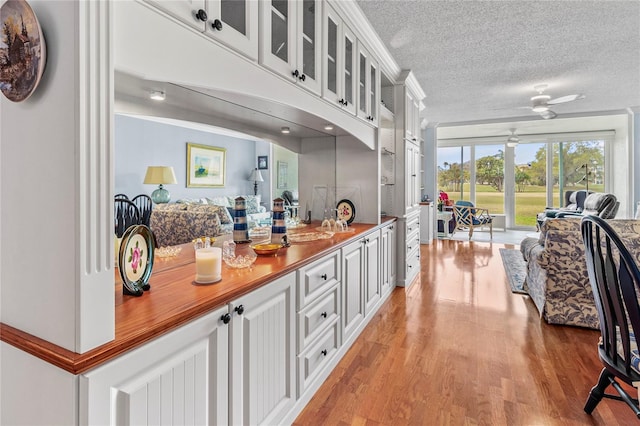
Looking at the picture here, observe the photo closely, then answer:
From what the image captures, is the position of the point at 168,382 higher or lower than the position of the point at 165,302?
lower

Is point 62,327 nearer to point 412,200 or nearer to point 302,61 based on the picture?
point 302,61

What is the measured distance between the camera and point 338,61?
2.35 meters

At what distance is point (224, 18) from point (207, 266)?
3.18ft

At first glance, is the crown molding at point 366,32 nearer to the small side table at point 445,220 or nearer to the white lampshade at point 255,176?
the white lampshade at point 255,176

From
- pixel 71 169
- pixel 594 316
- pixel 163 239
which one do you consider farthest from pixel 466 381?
pixel 71 169

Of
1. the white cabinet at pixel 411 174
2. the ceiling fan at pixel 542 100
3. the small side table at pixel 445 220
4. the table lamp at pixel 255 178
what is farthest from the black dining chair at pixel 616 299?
the small side table at pixel 445 220

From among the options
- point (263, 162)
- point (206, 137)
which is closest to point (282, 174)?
point (263, 162)

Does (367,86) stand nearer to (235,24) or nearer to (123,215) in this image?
(235,24)

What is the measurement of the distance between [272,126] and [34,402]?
166 cm

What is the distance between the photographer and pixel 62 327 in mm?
779

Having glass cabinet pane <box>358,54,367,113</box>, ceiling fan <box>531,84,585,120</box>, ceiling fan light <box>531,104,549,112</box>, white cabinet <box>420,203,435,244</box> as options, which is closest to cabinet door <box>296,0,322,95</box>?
glass cabinet pane <box>358,54,367,113</box>

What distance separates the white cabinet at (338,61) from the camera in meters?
2.16

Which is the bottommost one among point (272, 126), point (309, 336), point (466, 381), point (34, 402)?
point (466, 381)

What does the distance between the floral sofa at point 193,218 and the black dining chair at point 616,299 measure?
5.31 feet
